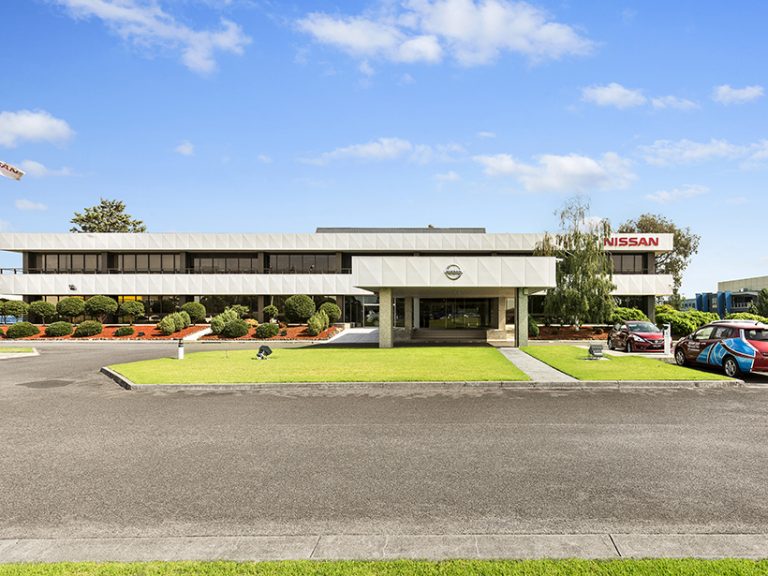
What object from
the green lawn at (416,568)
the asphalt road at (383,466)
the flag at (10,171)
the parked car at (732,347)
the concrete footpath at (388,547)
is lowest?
the asphalt road at (383,466)

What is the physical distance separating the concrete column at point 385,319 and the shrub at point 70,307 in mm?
30793

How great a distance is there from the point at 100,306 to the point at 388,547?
4699 centimetres

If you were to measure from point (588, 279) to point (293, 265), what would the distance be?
93.6ft

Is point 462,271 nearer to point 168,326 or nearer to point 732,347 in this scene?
point 732,347

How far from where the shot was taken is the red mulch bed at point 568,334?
35.5m

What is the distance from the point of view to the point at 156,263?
167 ft

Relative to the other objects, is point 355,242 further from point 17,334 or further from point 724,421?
point 724,421

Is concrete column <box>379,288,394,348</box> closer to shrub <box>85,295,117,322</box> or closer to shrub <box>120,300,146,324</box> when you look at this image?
shrub <box>120,300,146,324</box>

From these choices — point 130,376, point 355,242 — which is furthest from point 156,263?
point 130,376

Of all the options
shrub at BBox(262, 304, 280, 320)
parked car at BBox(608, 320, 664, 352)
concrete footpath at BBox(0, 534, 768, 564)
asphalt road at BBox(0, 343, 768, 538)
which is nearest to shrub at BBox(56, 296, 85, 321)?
shrub at BBox(262, 304, 280, 320)

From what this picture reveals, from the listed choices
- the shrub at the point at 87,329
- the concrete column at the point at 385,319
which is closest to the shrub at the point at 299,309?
the concrete column at the point at 385,319

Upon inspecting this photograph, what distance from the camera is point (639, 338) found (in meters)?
25.0

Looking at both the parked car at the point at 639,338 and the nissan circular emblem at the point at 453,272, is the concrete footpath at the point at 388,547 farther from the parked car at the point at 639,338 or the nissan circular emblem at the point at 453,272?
the nissan circular emblem at the point at 453,272

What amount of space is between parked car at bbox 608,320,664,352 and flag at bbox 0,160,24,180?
47621 mm
